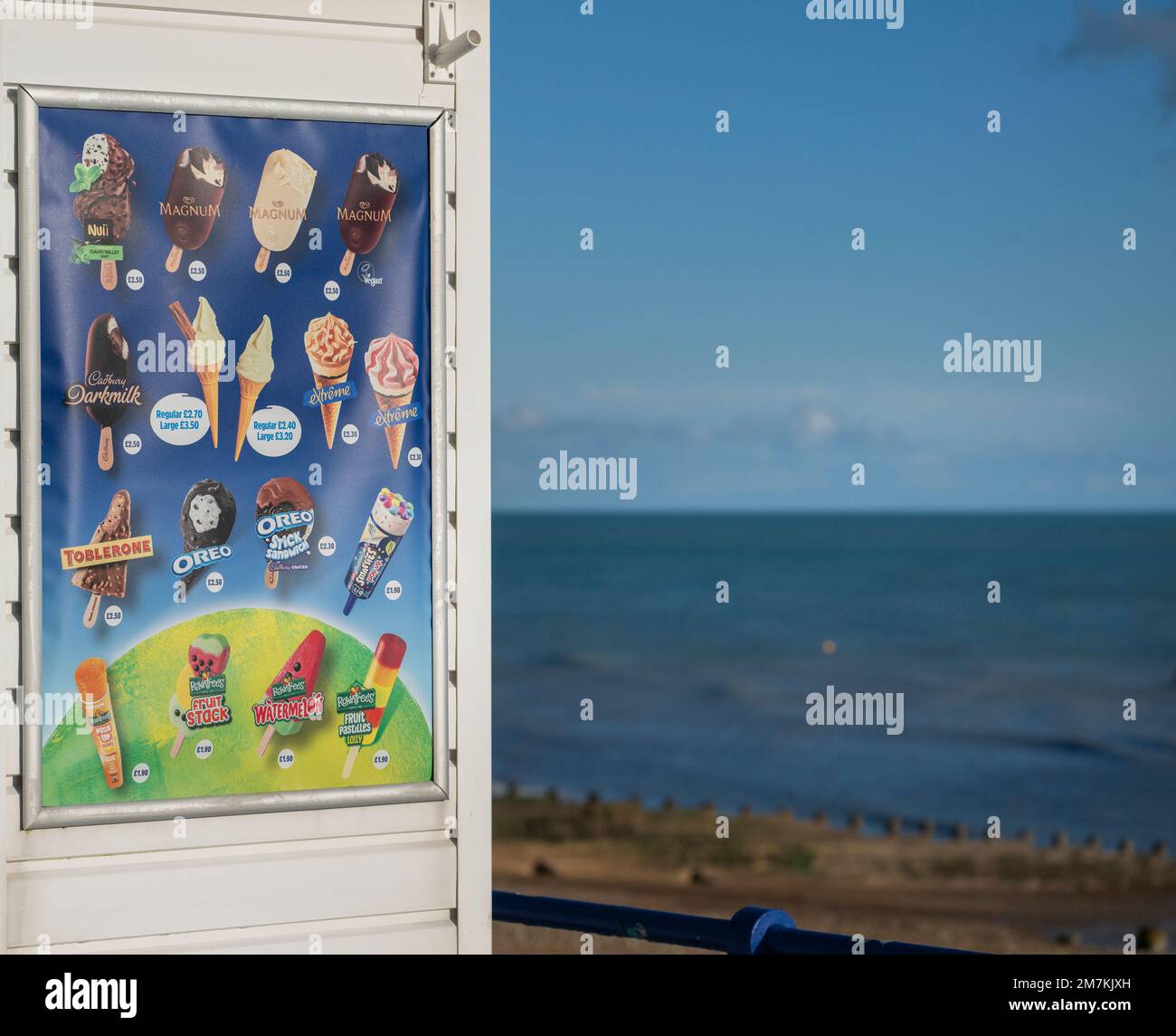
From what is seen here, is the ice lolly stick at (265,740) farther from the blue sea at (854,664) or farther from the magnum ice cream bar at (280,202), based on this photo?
the blue sea at (854,664)

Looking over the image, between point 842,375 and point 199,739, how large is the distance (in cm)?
4128

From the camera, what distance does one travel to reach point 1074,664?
36156 mm

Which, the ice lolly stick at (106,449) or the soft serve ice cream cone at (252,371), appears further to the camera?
the soft serve ice cream cone at (252,371)

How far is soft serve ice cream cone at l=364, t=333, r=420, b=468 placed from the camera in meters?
3.59

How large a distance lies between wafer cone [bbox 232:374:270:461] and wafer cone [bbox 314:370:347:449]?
15cm

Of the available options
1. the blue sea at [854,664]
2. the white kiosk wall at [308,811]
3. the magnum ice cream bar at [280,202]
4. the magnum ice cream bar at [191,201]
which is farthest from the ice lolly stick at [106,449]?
the blue sea at [854,664]

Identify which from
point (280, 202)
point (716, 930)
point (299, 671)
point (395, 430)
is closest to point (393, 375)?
point (395, 430)

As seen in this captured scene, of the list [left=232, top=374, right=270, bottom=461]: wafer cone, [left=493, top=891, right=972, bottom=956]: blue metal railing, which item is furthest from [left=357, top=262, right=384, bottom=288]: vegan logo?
[left=493, top=891, right=972, bottom=956]: blue metal railing

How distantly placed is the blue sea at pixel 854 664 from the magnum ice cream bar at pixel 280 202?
22114mm

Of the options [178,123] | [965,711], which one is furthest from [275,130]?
[965,711]

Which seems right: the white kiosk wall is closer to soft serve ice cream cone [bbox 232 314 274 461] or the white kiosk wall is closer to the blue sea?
soft serve ice cream cone [bbox 232 314 274 461]

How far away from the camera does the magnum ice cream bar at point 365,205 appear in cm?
356

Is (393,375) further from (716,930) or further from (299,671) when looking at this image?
(716,930)

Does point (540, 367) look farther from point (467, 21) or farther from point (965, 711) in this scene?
point (467, 21)
